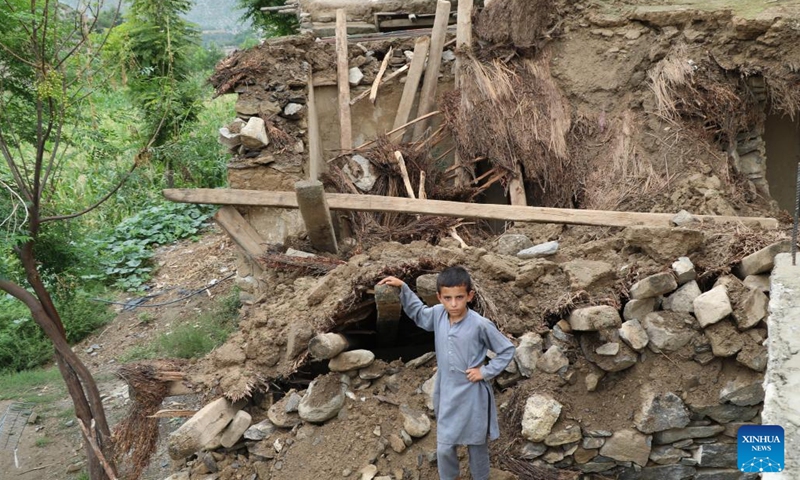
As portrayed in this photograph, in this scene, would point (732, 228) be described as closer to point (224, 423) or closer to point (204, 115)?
point (224, 423)

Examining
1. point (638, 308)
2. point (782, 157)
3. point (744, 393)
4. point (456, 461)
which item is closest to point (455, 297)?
point (456, 461)

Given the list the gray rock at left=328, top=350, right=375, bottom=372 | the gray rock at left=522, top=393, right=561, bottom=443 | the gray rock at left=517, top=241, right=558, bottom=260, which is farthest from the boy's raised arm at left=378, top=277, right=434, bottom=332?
the gray rock at left=517, top=241, right=558, bottom=260

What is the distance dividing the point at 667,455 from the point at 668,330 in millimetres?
738

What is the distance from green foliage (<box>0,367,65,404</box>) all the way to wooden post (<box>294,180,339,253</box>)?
13.2ft

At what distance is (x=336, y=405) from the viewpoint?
4441mm

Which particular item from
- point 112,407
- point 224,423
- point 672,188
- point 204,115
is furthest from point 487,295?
point 204,115

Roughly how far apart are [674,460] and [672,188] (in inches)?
109

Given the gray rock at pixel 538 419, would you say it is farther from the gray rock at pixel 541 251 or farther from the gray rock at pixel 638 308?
the gray rock at pixel 541 251

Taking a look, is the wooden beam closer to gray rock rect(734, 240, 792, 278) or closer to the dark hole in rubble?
gray rock rect(734, 240, 792, 278)

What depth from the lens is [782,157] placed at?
7680mm

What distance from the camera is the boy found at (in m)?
3.73

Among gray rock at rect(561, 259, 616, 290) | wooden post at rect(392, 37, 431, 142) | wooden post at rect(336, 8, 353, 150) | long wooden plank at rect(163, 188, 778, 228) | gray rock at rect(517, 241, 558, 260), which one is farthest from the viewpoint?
wooden post at rect(392, 37, 431, 142)

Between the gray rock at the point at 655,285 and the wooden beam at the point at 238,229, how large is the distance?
11.3 ft

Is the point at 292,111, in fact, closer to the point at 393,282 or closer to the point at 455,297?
the point at 393,282
